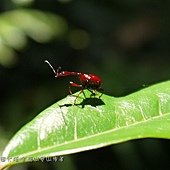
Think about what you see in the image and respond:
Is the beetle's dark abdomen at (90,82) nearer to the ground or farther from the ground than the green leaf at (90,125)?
farther from the ground

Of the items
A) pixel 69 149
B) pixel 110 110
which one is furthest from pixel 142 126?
pixel 69 149

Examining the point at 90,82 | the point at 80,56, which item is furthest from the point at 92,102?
the point at 80,56

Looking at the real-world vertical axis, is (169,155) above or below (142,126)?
above

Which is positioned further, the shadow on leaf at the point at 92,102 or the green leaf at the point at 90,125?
the shadow on leaf at the point at 92,102

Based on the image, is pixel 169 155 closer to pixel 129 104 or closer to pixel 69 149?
pixel 129 104

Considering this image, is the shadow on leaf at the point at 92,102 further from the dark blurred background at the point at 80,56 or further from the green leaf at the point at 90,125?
the dark blurred background at the point at 80,56

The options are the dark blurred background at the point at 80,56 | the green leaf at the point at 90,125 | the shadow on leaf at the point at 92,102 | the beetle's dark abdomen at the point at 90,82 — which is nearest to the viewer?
the green leaf at the point at 90,125

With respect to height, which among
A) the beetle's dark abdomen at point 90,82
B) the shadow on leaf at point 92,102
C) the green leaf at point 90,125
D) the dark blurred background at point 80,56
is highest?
the dark blurred background at point 80,56

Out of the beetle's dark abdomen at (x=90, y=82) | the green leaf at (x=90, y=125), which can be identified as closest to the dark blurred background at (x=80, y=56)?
the beetle's dark abdomen at (x=90, y=82)
